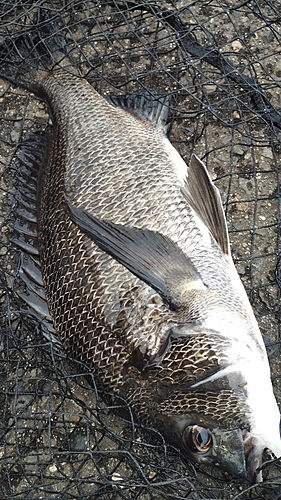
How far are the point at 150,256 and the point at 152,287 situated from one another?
168 millimetres

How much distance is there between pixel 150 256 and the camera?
2.89 m

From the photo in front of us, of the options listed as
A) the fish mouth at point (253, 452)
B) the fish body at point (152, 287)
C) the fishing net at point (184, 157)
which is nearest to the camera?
the fish mouth at point (253, 452)

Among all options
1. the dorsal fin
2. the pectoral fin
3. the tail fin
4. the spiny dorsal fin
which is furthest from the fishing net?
the pectoral fin

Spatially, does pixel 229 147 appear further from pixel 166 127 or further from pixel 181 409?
pixel 181 409

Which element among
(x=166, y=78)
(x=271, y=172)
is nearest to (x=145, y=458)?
(x=271, y=172)

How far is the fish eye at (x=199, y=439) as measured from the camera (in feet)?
8.32

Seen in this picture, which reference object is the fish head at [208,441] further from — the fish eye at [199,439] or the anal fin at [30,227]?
the anal fin at [30,227]

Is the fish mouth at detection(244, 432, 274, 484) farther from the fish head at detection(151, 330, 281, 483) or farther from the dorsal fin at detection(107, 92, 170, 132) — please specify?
the dorsal fin at detection(107, 92, 170, 132)

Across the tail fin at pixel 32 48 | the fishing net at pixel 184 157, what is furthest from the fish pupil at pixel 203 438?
the tail fin at pixel 32 48

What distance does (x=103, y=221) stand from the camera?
2.98 m

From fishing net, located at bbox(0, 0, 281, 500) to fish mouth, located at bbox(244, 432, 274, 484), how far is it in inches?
10.5

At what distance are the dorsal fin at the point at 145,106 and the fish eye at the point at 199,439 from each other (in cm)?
203

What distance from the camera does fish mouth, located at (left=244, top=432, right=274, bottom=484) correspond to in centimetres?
247

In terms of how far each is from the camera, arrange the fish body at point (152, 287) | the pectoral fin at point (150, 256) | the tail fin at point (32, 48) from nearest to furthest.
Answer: the fish body at point (152, 287)
the pectoral fin at point (150, 256)
the tail fin at point (32, 48)
